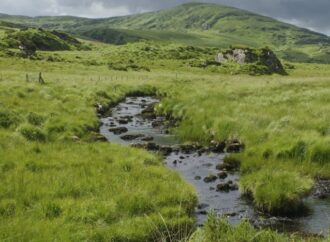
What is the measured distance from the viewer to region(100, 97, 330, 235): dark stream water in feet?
51.7

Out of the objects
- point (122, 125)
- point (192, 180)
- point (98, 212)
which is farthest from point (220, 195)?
point (122, 125)

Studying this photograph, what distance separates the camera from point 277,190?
16.9 meters

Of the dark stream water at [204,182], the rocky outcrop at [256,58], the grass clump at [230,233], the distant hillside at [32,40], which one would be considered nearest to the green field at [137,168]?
the grass clump at [230,233]

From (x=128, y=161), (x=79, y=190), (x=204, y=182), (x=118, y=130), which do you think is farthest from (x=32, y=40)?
(x=79, y=190)

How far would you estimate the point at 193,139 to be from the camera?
29.9 metres

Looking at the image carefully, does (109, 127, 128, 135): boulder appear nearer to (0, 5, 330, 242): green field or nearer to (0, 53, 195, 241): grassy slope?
(0, 5, 330, 242): green field

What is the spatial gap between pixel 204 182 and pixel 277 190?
4.38 m

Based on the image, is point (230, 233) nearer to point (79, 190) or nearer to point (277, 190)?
point (277, 190)

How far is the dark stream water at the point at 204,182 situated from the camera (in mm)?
15750

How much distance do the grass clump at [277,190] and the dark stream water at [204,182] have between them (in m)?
0.43

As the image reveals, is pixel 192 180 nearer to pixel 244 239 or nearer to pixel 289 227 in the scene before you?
pixel 289 227

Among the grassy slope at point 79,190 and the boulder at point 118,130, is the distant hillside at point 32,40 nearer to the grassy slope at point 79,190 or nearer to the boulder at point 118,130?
the boulder at point 118,130

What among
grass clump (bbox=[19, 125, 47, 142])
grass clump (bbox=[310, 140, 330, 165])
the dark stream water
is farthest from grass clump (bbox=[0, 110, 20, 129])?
grass clump (bbox=[310, 140, 330, 165])

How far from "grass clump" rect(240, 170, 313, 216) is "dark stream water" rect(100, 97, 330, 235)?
0.43 m
